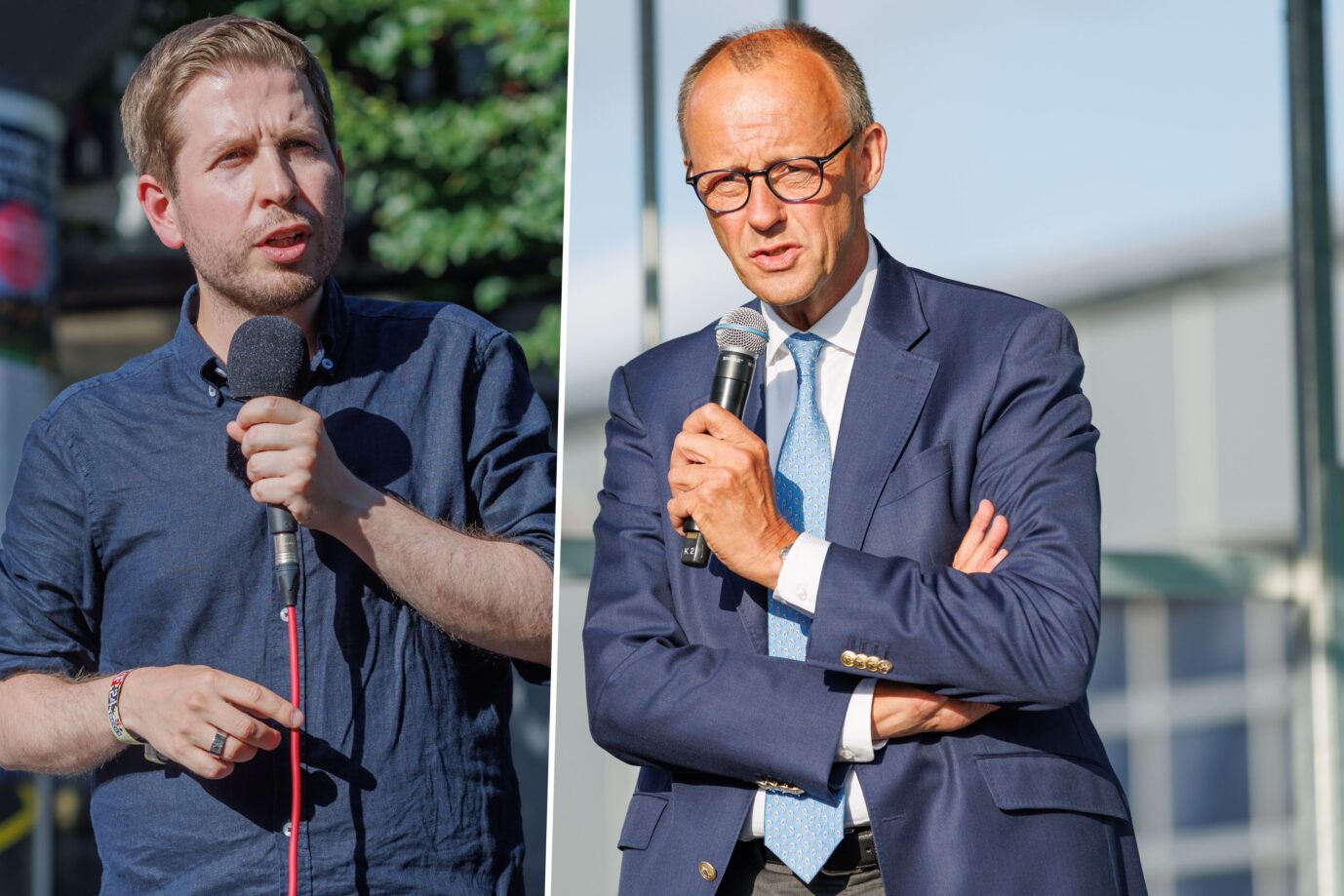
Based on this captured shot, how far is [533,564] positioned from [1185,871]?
4.24 metres

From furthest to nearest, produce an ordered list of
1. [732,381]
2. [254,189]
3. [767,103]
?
[767,103]
[732,381]
[254,189]

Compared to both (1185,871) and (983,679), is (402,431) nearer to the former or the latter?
(983,679)

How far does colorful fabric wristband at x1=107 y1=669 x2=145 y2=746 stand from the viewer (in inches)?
88.0

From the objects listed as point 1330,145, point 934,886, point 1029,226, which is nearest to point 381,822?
point 934,886

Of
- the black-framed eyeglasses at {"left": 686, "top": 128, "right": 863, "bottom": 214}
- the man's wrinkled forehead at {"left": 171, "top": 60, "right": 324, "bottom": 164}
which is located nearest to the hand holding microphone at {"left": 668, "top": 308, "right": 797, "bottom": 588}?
the black-framed eyeglasses at {"left": 686, "top": 128, "right": 863, "bottom": 214}

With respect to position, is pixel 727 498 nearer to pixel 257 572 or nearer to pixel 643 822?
pixel 643 822

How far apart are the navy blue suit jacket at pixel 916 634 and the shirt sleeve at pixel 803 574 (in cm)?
2

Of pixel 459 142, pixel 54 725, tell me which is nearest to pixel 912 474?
pixel 54 725

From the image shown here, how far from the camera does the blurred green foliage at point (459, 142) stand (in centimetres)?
572

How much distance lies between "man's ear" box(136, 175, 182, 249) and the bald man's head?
768 millimetres

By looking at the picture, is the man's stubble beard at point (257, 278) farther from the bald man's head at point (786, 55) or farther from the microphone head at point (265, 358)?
the bald man's head at point (786, 55)

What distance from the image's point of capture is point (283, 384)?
2.21 m

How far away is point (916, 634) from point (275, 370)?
3.01 ft

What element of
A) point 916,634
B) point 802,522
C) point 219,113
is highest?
point 219,113
